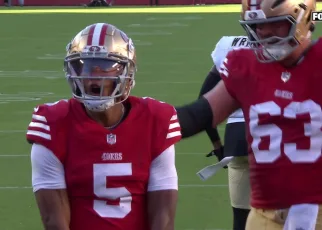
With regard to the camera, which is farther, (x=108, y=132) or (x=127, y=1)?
(x=127, y=1)

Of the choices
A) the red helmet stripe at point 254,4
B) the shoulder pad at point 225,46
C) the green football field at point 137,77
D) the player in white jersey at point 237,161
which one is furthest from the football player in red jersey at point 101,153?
the green football field at point 137,77

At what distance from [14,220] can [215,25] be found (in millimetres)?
16114

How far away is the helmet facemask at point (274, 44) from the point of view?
133 inches

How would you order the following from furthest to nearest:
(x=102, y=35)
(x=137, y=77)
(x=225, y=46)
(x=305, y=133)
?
(x=137, y=77)
(x=225, y=46)
(x=305, y=133)
(x=102, y=35)

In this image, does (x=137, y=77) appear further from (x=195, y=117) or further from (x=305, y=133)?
(x=305, y=133)

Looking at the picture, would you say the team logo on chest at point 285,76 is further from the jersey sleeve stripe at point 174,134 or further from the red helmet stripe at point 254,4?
the jersey sleeve stripe at point 174,134

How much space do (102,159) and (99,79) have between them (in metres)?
0.28

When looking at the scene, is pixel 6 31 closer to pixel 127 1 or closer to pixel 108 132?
pixel 127 1

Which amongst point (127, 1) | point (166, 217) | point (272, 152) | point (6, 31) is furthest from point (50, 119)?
point (127, 1)

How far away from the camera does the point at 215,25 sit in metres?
22.3

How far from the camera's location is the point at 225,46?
16.7 feet

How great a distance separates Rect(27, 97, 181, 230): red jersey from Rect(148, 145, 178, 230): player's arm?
0.07 feet

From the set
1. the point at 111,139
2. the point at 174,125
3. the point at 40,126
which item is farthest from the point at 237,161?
the point at 40,126

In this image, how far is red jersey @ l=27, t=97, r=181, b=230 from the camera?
10.3 ft
